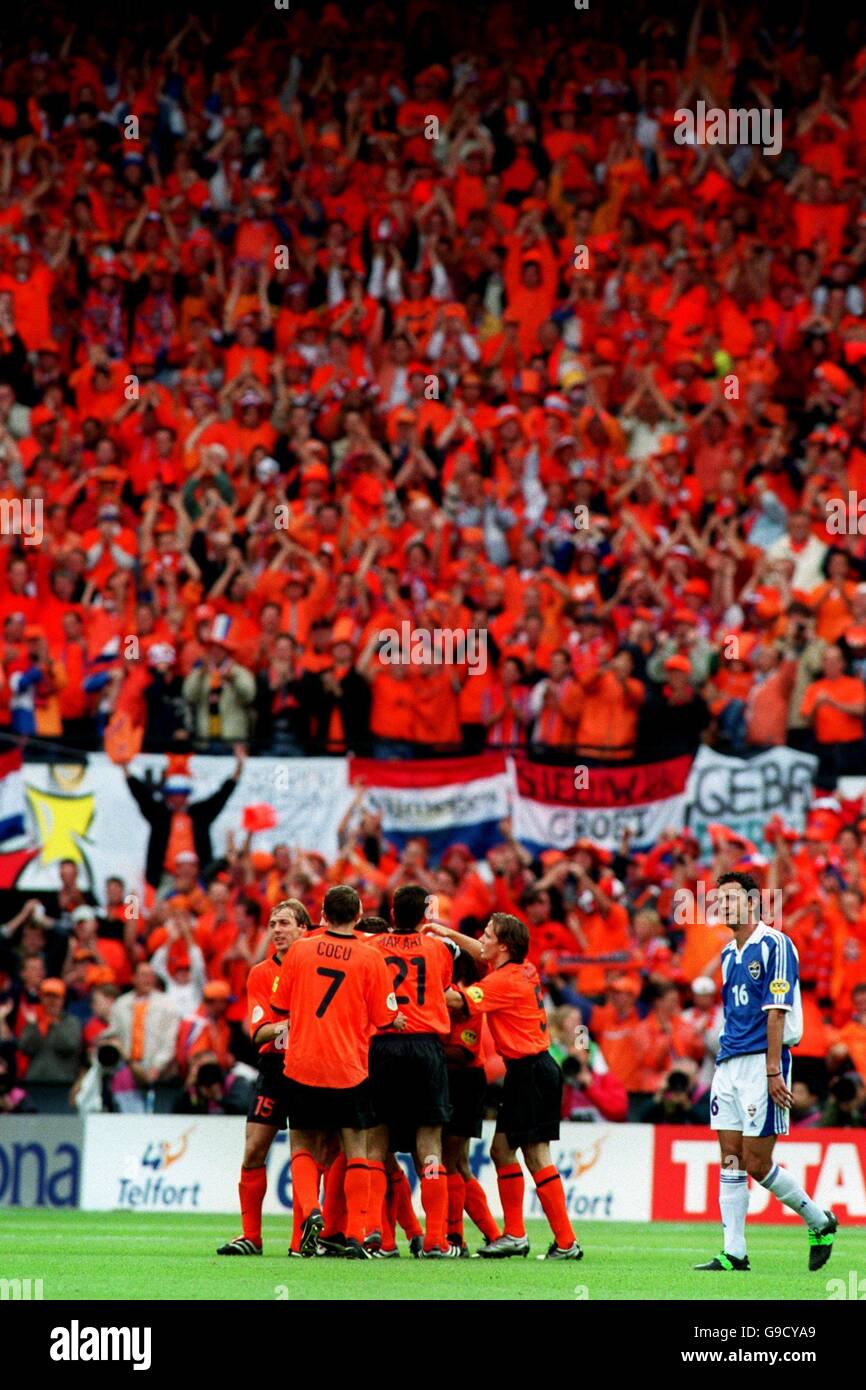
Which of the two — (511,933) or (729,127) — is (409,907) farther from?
(729,127)

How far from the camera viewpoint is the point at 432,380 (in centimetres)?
2677

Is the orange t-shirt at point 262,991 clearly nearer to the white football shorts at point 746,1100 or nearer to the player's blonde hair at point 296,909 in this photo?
the player's blonde hair at point 296,909

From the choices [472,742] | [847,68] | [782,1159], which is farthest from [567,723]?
[847,68]

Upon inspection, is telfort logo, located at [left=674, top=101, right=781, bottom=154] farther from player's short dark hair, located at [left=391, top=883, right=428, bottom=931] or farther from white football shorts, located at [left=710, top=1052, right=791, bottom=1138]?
white football shorts, located at [left=710, top=1052, right=791, bottom=1138]

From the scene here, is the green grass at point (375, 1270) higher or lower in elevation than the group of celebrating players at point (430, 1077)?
lower

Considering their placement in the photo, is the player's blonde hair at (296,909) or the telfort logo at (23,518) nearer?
the player's blonde hair at (296,909)

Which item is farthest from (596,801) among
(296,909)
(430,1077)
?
(430,1077)

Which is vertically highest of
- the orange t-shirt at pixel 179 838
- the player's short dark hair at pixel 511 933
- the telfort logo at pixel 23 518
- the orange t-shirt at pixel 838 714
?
the telfort logo at pixel 23 518

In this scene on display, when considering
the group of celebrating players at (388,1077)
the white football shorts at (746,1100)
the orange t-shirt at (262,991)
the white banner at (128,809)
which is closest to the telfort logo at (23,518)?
the white banner at (128,809)

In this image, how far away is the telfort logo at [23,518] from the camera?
25094 mm

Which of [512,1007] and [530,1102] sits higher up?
[512,1007]
